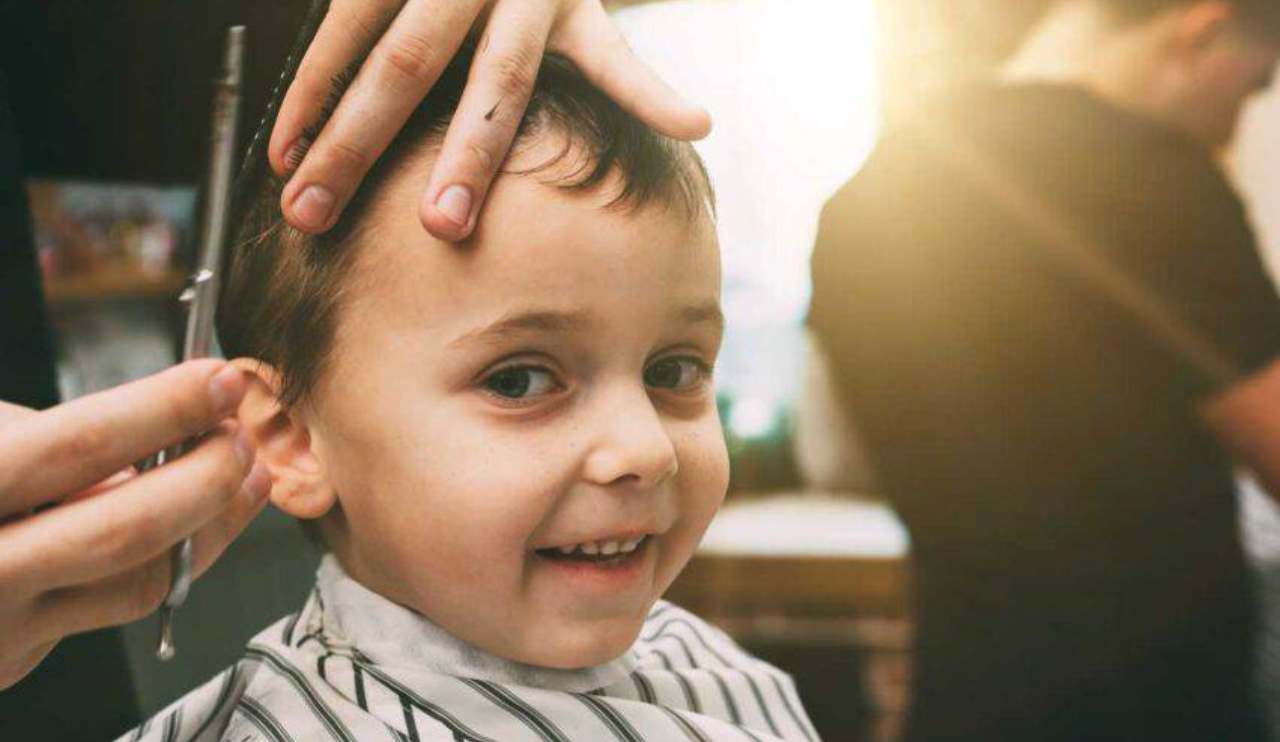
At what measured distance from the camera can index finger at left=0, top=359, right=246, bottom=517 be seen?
1.13 ft

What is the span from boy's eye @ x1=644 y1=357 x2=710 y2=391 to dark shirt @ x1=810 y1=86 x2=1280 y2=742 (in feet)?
1.69

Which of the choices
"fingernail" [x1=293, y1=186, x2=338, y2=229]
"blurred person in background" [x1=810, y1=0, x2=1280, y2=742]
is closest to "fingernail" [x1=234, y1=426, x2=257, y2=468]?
"fingernail" [x1=293, y1=186, x2=338, y2=229]

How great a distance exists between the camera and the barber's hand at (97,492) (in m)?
0.35

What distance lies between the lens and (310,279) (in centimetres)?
49

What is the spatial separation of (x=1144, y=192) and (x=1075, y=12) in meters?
0.31


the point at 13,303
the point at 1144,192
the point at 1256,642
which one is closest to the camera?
the point at 13,303

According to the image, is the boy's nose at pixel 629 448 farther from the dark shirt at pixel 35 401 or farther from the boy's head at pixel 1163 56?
the boy's head at pixel 1163 56

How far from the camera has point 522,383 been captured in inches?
18.8

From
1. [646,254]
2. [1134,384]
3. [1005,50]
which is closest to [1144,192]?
[1134,384]

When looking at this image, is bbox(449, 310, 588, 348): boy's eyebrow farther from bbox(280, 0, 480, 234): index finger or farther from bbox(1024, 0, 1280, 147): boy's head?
bbox(1024, 0, 1280, 147): boy's head

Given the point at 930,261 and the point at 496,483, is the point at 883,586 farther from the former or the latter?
the point at 496,483

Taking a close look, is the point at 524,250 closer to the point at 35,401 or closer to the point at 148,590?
the point at 148,590

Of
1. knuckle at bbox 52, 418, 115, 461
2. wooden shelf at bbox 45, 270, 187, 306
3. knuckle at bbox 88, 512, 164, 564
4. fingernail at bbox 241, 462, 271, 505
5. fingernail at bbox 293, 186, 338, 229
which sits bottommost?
wooden shelf at bbox 45, 270, 187, 306

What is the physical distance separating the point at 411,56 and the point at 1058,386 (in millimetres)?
822
